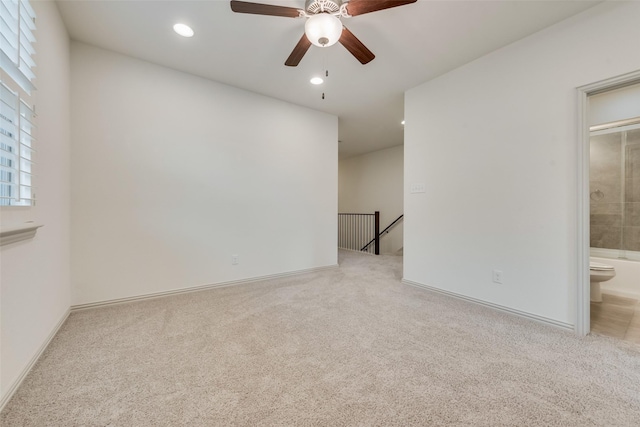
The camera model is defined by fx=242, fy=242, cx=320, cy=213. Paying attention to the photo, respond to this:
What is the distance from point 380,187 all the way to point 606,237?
419cm

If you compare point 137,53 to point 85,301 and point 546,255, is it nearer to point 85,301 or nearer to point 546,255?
point 85,301

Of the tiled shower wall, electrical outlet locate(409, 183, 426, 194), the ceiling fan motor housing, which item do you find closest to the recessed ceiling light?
the ceiling fan motor housing

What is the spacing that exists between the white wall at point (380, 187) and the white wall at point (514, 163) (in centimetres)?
→ 316

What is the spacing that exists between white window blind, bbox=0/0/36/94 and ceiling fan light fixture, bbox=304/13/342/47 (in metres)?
1.63

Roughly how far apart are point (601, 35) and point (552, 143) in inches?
32.8

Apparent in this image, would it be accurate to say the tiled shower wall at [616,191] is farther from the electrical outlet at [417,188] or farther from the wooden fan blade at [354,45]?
the wooden fan blade at [354,45]

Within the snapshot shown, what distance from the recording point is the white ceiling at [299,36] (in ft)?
6.41

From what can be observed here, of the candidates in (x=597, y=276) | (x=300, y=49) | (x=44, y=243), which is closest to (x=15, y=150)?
(x=44, y=243)

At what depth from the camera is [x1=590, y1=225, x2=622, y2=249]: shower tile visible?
334cm

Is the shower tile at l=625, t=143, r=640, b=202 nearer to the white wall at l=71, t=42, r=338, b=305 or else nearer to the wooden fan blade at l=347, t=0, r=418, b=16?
the wooden fan blade at l=347, t=0, r=418, b=16

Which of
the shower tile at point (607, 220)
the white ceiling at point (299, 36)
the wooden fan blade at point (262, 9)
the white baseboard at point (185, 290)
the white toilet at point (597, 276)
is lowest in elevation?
the white baseboard at point (185, 290)

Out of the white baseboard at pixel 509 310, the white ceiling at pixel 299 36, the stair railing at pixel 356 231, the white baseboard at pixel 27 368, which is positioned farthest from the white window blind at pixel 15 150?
the stair railing at pixel 356 231

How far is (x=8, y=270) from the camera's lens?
4.24 ft

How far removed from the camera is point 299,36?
2279 millimetres
